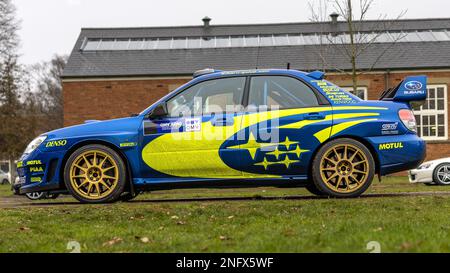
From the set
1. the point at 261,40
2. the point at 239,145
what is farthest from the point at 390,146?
the point at 261,40

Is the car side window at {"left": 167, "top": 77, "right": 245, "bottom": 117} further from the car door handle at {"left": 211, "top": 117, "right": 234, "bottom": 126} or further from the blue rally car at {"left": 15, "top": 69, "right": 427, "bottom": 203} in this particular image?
the car door handle at {"left": 211, "top": 117, "right": 234, "bottom": 126}

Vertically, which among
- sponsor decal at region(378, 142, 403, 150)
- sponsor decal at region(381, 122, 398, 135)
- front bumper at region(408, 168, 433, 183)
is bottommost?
front bumper at region(408, 168, 433, 183)

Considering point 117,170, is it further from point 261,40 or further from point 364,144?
point 261,40

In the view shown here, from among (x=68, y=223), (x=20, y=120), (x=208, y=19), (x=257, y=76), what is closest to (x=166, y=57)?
(x=208, y=19)

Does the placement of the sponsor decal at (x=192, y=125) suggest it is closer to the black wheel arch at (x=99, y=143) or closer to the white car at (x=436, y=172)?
the black wheel arch at (x=99, y=143)

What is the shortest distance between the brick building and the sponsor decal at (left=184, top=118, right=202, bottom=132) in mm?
17793

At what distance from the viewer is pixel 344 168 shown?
6797mm

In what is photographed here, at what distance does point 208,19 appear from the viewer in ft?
102

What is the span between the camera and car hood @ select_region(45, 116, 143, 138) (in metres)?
6.84

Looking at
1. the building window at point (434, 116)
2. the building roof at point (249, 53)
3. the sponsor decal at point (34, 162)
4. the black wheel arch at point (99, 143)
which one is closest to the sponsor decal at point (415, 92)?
the black wheel arch at point (99, 143)

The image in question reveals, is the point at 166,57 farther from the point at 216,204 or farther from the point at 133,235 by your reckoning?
the point at 133,235

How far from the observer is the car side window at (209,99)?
22.6 feet

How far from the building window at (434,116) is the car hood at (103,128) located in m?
21.0

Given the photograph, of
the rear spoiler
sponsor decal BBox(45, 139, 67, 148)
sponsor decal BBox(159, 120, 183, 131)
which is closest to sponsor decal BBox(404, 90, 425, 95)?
the rear spoiler
